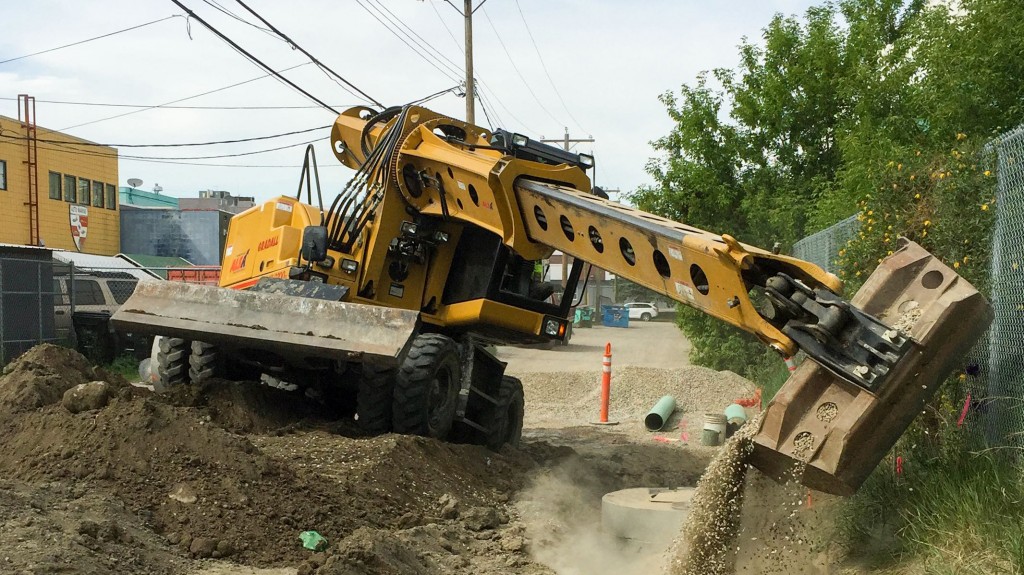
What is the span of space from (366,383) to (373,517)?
2.10 metres

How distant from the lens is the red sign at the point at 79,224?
34.5 meters

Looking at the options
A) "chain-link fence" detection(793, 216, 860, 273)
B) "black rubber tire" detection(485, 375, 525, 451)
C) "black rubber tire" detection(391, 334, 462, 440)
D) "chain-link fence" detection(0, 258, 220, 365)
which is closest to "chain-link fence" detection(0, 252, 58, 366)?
"chain-link fence" detection(0, 258, 220, 365)

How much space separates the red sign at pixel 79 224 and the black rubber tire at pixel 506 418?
2791 centimetres

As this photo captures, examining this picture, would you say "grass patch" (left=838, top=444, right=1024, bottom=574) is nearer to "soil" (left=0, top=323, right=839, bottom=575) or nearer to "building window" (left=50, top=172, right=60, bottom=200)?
"soil" (left=0, top=323, right=839, bottom=575)

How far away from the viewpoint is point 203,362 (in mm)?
9742

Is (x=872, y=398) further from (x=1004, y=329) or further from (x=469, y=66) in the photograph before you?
(x=469, y=66)

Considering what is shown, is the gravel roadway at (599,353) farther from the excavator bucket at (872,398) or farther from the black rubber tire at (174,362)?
the excavator bucket at (872,398)

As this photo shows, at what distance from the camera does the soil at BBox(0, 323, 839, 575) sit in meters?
5.57

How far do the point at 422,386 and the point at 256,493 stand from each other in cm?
250

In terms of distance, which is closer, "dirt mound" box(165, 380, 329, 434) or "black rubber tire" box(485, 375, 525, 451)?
"dirt mound" box(165, 380, 329, 434)

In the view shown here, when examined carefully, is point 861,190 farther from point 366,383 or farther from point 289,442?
point 289,442

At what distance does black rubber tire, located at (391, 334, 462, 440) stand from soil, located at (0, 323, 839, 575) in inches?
13.0

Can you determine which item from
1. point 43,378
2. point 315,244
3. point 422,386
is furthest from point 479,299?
point 43,378

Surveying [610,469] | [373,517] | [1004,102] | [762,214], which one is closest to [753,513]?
[373,517]
